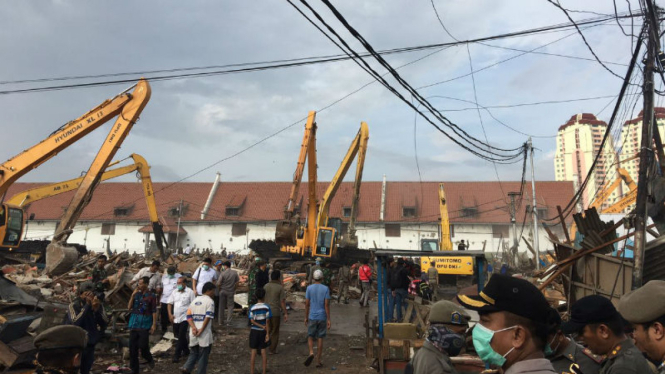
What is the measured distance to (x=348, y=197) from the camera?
43500 millimetres

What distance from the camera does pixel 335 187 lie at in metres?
22.8

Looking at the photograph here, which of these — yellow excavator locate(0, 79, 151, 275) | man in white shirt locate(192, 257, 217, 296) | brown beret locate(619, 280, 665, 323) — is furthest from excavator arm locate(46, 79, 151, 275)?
brown beret locate(619, 280, 665, 323)

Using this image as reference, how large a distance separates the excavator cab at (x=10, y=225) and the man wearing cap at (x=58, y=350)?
593 inches

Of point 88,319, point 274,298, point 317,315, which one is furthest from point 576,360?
point 274,298

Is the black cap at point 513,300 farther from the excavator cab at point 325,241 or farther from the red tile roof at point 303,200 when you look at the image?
the red tile roof at point 303,200

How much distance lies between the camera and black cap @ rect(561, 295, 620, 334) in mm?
2689

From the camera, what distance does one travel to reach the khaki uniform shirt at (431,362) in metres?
3.03

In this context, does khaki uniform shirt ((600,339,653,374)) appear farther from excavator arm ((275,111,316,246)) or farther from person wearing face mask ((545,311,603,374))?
excavator arm ((275,111,316,246))

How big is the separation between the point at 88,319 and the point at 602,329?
22.3 ft

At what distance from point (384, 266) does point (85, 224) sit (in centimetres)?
4213

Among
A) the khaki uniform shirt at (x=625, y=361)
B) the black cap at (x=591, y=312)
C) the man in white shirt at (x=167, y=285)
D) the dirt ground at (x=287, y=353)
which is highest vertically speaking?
the black cap at (x=591, y=312)

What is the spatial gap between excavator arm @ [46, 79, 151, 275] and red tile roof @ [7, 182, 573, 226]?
27124 mm

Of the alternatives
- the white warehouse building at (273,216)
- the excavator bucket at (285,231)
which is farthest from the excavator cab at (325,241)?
the white warehouse building at (273,216)

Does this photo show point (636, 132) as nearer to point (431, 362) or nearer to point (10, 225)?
point (431, 362)
